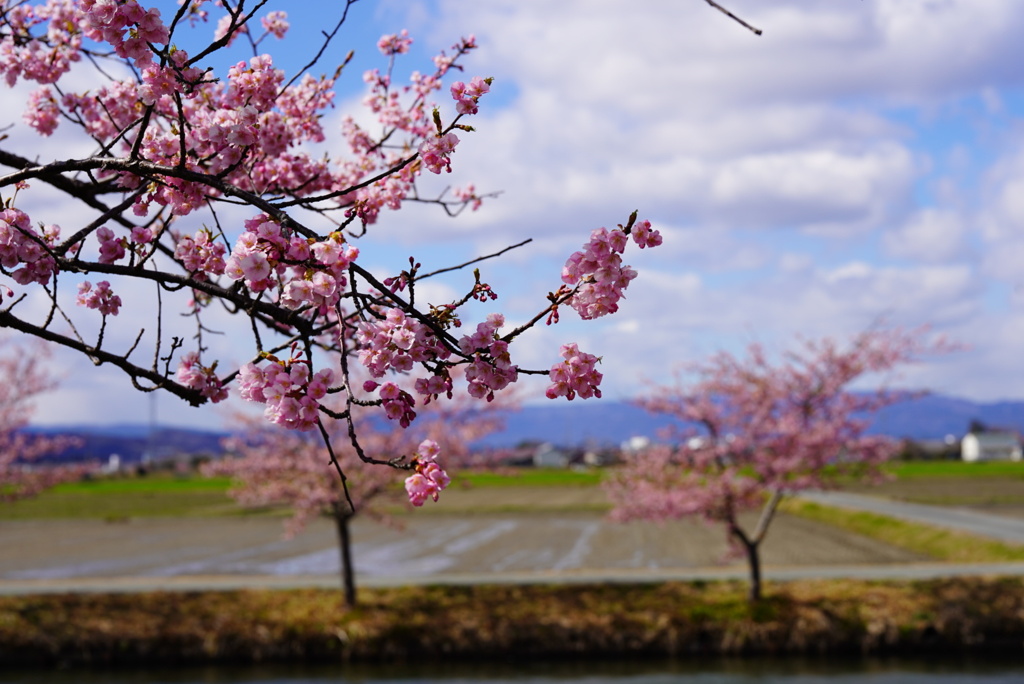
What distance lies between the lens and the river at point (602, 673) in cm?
1559

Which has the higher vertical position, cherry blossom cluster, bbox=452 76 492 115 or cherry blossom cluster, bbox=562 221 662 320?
cherry blossom cluster, bbox=452 76 492 115

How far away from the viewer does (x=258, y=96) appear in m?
4.89

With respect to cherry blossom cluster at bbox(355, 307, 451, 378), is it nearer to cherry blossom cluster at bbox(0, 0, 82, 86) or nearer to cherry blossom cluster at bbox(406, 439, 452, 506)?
cherry blossom cluster at bbox(406, 439, 452, 506)

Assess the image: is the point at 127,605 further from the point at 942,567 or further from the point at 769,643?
the point at 942,567

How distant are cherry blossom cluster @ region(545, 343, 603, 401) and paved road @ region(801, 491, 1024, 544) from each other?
75.4ft

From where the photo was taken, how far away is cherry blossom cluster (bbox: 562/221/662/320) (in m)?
3.40

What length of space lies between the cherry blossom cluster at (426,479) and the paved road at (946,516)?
23112mm

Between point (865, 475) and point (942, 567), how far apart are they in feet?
11.9

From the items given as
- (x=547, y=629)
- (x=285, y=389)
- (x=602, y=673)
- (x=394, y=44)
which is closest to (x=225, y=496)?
(x=547, y=629)

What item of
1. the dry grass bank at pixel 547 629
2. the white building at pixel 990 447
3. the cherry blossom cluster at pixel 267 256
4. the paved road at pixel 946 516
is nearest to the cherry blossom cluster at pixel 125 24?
the cherry blossom cluster at pixel 267 256

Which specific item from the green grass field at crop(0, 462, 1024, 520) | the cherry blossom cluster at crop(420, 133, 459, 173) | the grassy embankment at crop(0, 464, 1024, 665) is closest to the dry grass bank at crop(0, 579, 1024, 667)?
the grassy embankment at crop(0, 464, 1024, 665)

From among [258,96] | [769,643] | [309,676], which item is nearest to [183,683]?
[309,676]

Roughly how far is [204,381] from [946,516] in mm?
33293

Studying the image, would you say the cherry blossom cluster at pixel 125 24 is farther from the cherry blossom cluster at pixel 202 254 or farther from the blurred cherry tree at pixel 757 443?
the blurred cherry tree at pixel 757 443
